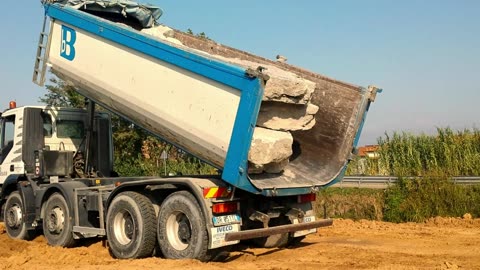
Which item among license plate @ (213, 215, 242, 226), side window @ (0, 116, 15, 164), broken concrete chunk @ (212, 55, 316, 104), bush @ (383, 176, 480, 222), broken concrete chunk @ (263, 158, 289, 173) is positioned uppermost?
broken concrete chunk @ (212, 55, 316, 104)

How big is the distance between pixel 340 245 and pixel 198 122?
3.65 meters

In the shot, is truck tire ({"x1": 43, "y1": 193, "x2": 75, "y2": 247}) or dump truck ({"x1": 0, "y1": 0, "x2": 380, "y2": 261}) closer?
dump truck ({"x1": 0, "y1": 0, "x2": 380, "y2": 261})

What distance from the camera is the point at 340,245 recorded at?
386 inches

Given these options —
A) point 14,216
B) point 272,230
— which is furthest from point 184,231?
point 14,216

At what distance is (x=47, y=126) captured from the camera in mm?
11578

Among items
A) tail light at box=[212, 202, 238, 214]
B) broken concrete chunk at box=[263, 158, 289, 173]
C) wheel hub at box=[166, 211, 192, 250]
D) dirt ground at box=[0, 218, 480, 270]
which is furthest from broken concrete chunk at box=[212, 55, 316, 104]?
dirt ground at box=[0, 218, 480, 270]

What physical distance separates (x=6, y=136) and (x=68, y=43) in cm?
288

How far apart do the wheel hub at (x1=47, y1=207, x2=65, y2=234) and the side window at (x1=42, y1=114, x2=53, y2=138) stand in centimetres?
180

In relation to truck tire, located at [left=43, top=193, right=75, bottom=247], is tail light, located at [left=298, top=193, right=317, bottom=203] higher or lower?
higher

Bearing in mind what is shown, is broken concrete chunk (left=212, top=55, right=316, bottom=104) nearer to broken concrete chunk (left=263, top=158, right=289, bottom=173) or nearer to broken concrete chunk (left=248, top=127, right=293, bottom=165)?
broken concrete chunk (left=248, top=127, right=293, bottom=165)

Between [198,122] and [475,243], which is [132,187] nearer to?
[198,122]

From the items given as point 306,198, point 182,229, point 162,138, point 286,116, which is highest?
point 286,116

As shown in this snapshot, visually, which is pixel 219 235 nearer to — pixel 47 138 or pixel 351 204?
pixel 47 138

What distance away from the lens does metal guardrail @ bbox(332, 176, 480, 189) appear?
1527 cm
